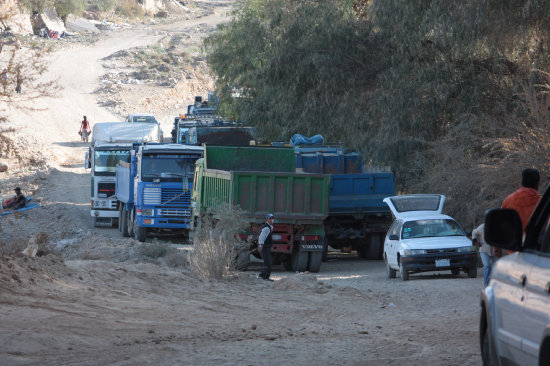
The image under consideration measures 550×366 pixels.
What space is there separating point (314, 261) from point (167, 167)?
6759 mm

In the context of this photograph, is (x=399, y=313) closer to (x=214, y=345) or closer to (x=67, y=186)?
(x=214, y=345)

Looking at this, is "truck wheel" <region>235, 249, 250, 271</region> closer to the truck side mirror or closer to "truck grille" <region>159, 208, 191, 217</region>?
"truck grille" <region>159, 208, 191, 217</region>

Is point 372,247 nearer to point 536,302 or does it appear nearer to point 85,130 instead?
point 536,302

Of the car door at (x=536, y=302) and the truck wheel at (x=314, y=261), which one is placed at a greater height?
the car door at (x=536, y=302)

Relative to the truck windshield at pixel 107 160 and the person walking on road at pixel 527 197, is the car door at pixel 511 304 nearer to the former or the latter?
the person walking on road at pixel 527 197

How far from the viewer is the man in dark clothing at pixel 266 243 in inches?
675

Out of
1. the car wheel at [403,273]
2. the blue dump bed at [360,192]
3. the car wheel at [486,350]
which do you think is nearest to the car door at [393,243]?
the car wheel at [403,273]

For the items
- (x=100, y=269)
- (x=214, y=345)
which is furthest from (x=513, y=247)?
(x=100, y=269)

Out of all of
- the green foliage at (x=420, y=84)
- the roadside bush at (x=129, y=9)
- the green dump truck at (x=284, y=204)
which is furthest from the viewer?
the roadside bush at (x=129, y=9)

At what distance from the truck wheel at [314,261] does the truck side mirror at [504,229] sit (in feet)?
47.7

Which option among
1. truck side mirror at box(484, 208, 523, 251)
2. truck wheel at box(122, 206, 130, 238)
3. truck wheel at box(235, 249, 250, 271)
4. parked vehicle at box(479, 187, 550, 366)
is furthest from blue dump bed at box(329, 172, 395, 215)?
truck side mirror at box(484, 208, 523, 251)

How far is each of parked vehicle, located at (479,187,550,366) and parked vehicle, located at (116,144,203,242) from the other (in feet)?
62.1

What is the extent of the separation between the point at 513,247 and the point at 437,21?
1806 cm

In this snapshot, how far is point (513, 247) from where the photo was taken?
4.89 meters
